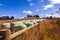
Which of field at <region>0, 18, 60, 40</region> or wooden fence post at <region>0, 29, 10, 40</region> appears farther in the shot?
field at <region>0, 18, 60, 40</region>

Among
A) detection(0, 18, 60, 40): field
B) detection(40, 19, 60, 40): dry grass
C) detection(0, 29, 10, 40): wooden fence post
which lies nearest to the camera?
detection(0, 29, 10, 40): wooden fence post

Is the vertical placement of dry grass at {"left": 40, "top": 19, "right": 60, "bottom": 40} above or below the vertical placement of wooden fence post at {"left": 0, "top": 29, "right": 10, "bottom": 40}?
below

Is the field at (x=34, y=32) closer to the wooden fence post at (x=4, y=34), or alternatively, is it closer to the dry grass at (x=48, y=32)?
the dry grass at (x=48, y=32)

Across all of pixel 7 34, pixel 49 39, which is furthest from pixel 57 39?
pixel 7 34

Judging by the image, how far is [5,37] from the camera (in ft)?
6.17

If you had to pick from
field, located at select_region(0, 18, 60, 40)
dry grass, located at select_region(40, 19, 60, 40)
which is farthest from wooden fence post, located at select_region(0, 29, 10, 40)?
dry grass, located at select_region(40, 19, 60, 40)

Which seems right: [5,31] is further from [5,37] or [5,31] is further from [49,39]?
[49,39]

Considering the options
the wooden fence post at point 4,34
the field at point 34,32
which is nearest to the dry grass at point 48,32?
the field at point 34,32

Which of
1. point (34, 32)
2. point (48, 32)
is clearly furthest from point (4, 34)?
point (48, 32)

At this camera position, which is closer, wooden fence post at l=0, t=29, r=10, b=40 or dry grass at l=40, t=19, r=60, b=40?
wooden fence post at l=0, t=29, r=10, b=40

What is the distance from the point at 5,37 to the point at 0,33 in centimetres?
7

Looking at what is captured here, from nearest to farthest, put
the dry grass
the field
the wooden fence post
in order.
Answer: the wooden fence post
the field
the dry grass

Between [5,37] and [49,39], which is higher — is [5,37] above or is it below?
above

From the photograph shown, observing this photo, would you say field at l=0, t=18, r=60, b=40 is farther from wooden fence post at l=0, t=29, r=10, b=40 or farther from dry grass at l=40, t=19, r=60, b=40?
wooden fence post at l=0, t=29, r=10, b=40
